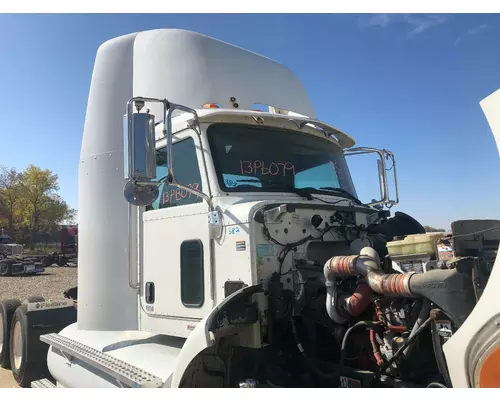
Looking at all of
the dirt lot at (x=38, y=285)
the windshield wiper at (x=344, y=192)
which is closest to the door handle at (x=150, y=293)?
the windshield wiper at (x=344, y=192)

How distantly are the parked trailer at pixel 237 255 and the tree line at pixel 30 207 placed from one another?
3560cm

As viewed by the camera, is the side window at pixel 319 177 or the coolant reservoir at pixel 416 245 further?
the side window at pixel 319 177

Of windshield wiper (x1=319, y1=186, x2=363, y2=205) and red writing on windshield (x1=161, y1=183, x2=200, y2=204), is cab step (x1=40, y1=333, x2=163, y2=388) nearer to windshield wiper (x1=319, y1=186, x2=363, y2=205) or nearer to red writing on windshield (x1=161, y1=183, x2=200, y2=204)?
red writing on windshield (x1=161, y1=183, x2=200, y2=204)

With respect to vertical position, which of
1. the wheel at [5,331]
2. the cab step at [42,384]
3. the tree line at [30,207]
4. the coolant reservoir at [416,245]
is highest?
the tree line at [30,207]

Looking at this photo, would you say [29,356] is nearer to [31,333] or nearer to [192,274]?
[31,333]

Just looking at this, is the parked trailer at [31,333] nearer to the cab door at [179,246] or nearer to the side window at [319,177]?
the cab door at [179,246]

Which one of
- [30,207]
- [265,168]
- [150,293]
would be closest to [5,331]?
[150,293]

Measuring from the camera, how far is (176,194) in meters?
4.22

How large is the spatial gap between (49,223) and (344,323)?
40.4m

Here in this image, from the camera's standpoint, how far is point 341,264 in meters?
2.98

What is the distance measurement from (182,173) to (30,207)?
38.2m

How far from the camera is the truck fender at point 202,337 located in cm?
310

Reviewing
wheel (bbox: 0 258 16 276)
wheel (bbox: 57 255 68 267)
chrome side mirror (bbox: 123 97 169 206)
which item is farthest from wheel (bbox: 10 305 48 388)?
wheel (bbox: 57 255 68 267)
